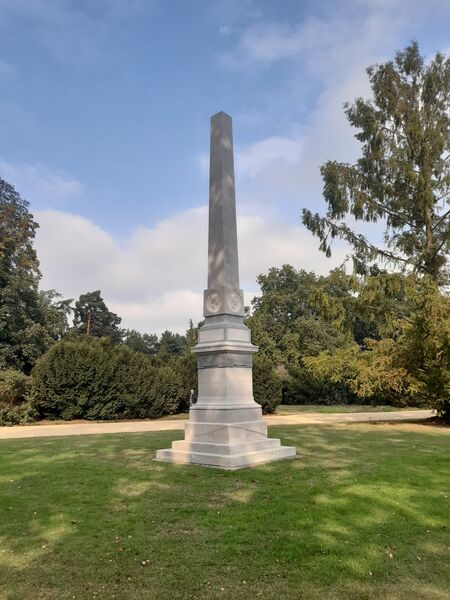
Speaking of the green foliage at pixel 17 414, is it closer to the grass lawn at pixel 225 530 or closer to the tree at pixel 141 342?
the grass lawn at pixel 225 530

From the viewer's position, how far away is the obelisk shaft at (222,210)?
871 cm

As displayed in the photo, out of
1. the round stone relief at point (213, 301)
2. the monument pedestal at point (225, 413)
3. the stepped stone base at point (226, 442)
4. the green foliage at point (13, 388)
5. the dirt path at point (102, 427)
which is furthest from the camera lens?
the green foliage at point (13, 388)

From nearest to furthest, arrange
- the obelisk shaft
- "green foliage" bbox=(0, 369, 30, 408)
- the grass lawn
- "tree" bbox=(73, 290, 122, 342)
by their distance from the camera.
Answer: the grass lawn
the obelisk shaft
"green foliage" bbox=(0, 369, 30, 408)
"tree" bbox=(73, 290, 122, 342)

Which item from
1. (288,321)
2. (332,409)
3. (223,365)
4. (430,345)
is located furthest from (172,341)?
(223,365)

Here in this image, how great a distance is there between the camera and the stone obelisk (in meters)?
7.49

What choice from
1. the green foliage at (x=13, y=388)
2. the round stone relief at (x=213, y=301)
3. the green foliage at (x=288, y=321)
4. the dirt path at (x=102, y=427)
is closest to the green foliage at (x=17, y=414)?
the green foliage at (x=13, y=388)

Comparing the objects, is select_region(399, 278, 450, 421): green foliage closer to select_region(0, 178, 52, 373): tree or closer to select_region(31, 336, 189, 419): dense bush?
select_region(31, 336, 189, 419): dense bush

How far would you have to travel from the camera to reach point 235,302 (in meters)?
8.65

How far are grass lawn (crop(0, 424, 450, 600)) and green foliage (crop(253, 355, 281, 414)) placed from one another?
45.3 feet

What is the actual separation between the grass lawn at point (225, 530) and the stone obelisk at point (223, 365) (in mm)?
537

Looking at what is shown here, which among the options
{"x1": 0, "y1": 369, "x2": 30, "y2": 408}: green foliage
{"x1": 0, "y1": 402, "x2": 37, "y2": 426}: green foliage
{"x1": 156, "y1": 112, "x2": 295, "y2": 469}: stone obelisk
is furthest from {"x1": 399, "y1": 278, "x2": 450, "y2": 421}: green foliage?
{"x1": 0, "y1": 369, "x2": 30, "y2": 408}: green foliage

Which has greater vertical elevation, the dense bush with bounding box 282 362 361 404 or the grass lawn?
the dense bush with bounding box 282 362 361 404

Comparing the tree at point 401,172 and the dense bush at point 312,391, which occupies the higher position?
the tree at point 401,172

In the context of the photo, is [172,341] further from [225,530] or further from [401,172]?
[225,530]
